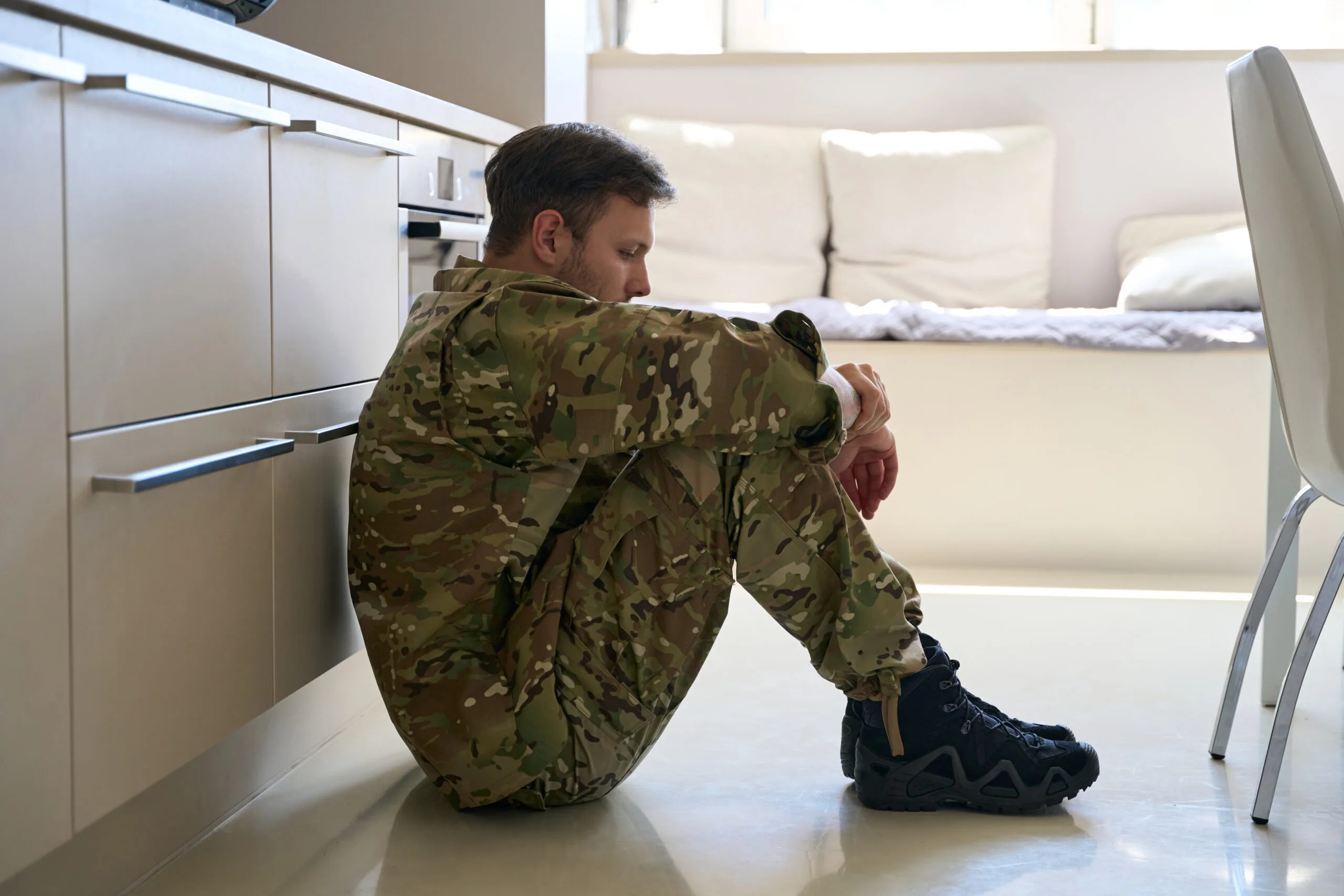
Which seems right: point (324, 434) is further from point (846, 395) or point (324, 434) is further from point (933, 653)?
point (933, 653)

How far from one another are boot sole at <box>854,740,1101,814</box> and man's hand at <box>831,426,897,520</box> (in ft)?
0.89

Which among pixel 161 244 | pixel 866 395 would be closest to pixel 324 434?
pixel 161 244

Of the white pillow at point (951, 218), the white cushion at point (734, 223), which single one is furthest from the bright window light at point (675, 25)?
the white pillow at point (951, 218)

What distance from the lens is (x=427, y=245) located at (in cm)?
172

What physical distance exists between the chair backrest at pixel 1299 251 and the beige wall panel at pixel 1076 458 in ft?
4.52

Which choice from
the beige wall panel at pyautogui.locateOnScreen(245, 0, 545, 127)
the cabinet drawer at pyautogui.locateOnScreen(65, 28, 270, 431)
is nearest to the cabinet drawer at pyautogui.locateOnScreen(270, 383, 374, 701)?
the cabinet drawer at pyautogui.locateOnScreen(65, 28, 270, 431)

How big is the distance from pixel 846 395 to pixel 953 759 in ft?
1.35

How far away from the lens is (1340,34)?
337cm

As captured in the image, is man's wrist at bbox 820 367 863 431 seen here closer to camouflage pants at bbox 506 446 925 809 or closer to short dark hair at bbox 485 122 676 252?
camouflage pants at bbox 506 446 925 809

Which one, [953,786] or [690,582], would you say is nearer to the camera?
[690,582]

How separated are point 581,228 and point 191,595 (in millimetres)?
559

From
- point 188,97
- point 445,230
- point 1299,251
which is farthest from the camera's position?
point 445,230

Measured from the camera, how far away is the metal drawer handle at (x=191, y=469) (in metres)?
1.00

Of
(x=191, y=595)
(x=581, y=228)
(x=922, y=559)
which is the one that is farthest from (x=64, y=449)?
(x=922, y=559)
